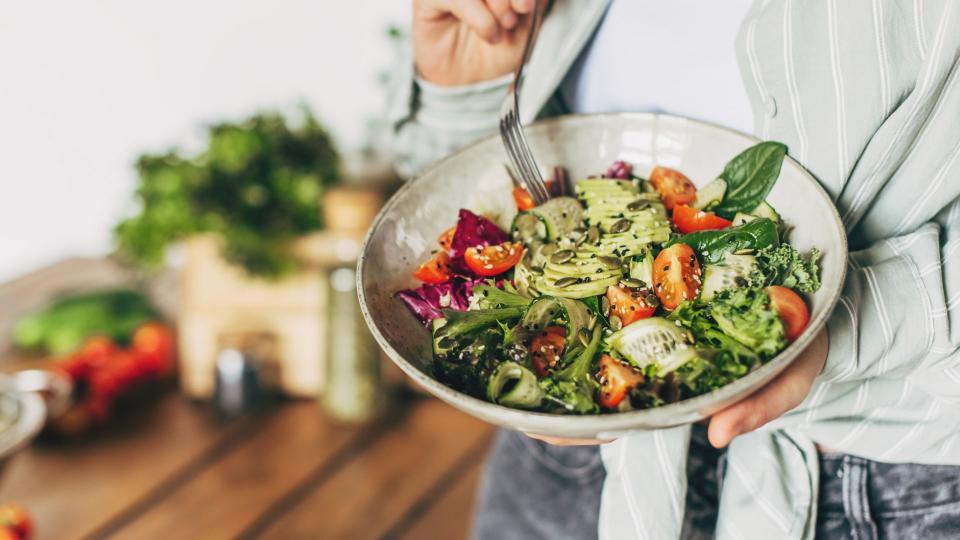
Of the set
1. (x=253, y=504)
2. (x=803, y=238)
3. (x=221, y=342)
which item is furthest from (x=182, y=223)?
(x=803, y=238)

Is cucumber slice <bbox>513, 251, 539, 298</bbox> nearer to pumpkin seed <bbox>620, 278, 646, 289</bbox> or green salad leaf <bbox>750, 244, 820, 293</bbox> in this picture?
pumpkin seed <bbox>620, 278, 646, 289</bbox>

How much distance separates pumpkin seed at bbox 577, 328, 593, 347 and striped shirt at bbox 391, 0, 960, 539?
0.19 metres

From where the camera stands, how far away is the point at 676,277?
718 mm

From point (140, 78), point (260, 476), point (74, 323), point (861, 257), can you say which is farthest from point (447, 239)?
point (140, 78)

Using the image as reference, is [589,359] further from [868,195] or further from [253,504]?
[253,504]

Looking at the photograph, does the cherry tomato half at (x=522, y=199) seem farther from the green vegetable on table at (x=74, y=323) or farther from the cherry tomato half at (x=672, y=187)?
the green vegetable on table at (x=74, y=323)

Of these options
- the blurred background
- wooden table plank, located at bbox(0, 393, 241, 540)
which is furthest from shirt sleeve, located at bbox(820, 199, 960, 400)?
wooden table plank, located at bbox(0, 393, 241, 540)

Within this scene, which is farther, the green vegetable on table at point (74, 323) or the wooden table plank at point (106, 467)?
the green vegetable on table at point (74, 323)

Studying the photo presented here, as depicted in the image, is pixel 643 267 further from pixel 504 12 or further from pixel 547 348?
pixel 504 12

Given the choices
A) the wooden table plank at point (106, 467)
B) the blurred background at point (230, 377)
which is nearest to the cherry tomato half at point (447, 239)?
the blurred background at point (230, 377)

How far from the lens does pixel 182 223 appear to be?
1.92 metres

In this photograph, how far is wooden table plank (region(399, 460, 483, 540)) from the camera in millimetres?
1770

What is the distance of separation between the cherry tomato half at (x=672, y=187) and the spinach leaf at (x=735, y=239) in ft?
0.31

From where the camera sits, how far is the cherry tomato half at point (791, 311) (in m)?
0.65
